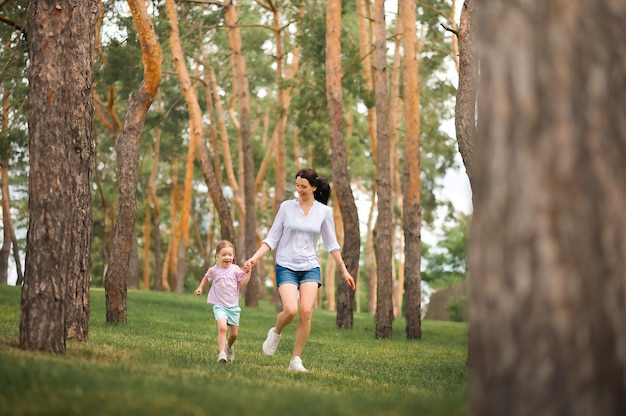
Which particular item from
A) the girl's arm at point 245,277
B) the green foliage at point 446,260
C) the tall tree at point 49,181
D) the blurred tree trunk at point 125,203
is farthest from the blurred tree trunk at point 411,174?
the green foliage at point 446,260

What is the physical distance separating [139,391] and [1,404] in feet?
2.72

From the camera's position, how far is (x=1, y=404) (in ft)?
17.3

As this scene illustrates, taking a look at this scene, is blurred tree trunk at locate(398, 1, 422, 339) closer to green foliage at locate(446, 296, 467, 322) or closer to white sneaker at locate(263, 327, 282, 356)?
white sneaker at locate(263, 327, 282, 356)

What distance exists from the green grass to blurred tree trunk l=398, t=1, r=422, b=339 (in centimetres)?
485

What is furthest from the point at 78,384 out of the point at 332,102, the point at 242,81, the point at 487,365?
the point at 242,81

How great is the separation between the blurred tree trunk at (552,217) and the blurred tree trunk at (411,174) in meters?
17.9

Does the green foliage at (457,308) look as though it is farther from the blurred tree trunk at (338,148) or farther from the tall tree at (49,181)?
the tall tree at (49,181)

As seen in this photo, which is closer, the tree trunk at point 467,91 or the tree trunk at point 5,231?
the tree trunk at point 467,91

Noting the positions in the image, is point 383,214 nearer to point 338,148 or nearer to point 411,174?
point 338,148

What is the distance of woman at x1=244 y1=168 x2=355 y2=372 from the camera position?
9836 millimetres

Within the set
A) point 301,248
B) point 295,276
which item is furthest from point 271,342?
point 301,248

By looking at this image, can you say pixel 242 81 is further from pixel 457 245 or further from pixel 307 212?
pixel 457 245

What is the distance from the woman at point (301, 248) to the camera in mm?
9836

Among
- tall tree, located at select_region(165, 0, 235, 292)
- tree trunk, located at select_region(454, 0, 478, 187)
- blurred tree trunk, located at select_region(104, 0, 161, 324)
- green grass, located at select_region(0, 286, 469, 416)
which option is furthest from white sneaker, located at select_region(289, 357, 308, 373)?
tall tree, located at select_region(165, 0, 235, 292)
